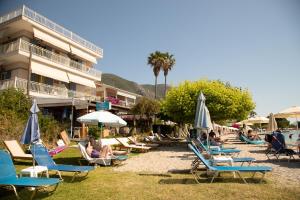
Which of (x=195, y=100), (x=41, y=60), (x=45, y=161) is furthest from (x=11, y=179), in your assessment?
(x=41, y=60)

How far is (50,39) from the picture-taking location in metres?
28.5

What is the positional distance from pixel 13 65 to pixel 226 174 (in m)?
24.8

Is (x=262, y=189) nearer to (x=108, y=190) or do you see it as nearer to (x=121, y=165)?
(x=108, y=190)

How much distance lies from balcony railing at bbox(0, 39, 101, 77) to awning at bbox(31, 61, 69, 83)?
0.94m

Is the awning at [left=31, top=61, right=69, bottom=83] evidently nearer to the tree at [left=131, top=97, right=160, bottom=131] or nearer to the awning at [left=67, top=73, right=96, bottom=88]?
the awning at [left=67, top=73, right=96, bottom=88]

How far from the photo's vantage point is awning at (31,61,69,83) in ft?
85.8

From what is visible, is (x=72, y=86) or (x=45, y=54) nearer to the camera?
(x=45, y=54)

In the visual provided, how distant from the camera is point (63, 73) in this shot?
30203 millimetres

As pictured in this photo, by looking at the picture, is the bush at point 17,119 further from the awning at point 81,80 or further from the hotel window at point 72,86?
the hotel window at point 72,86

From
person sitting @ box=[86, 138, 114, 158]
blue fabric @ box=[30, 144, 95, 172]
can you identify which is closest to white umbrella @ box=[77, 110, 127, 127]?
person sitting @ box=[86, 138, 114, 158]

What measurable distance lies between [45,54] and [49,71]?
185cm

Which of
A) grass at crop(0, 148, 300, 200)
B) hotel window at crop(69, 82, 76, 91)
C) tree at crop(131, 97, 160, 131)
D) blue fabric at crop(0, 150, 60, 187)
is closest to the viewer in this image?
blue fabric at crop(0, 150, 60, 187)

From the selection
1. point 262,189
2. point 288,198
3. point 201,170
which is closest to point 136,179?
point 201,170

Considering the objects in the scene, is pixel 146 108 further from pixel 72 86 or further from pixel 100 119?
pixel 100 119
